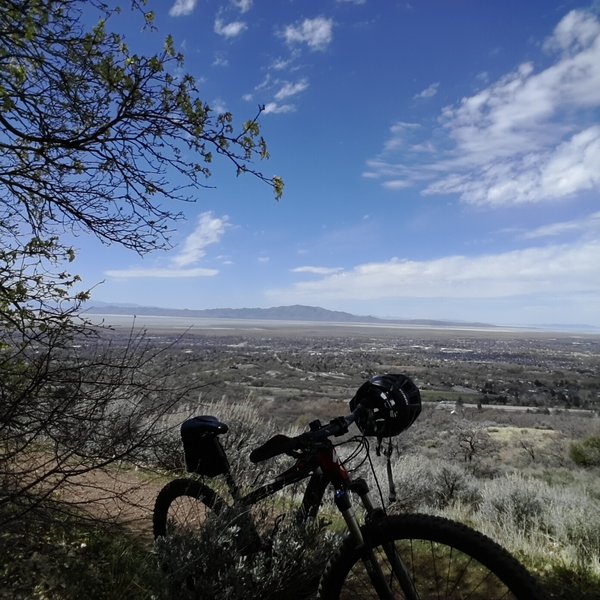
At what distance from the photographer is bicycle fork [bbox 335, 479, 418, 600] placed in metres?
1.90

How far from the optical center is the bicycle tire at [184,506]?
2.94 metres

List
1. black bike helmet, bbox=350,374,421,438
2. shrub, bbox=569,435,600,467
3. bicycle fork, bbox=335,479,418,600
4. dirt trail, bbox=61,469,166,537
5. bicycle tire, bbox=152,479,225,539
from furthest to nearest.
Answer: shrub, bbox=569,435,600,467
dirt trail, bbox=61,469,166,537
bicycle tire, bbox=152,479,225,539
black bike helmet, bbox=350,374,421,438
bicycle fork, bbox=335,479,418,600

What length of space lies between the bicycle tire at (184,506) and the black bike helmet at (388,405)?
1.23 m

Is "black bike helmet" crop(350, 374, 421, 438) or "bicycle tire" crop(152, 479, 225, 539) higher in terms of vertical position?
"black bike helmet" crop(350, 374, 421, 438)

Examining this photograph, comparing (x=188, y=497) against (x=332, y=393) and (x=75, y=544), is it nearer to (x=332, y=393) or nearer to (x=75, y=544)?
(x=75, y=544)

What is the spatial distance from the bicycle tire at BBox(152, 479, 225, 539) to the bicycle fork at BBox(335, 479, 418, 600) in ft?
3.49

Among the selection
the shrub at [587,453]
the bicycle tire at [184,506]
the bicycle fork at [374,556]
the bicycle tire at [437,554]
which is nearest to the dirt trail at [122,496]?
the bicycle tire at [184,506]

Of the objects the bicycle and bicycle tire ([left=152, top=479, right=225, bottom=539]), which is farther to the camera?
bicycle tire ([left=152, top=479, right=225, bottom=539])

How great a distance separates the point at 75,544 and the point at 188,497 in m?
1.23

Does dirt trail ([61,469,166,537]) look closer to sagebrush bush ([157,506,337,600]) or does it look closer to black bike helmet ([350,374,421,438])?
sagebrush bush ([157,506,337,600])

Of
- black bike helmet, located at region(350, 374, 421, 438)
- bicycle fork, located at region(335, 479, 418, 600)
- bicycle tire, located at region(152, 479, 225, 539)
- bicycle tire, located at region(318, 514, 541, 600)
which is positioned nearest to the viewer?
bicycle tire, located at region(318, 514, 541, 600)

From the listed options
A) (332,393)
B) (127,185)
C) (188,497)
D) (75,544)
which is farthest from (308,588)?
(332,393)

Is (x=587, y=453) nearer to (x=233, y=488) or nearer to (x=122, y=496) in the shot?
(x=122, y=496)

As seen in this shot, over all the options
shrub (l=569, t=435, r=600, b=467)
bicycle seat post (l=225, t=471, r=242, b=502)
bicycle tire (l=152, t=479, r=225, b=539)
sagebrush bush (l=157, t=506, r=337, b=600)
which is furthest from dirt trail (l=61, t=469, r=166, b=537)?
shrub (l=569, t=435, r=600, b=467)
